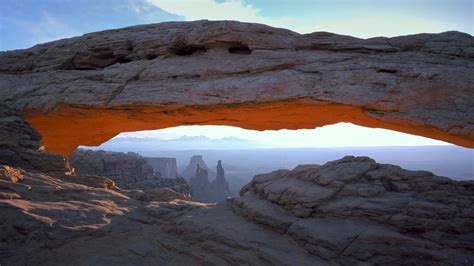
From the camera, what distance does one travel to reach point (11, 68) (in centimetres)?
1739

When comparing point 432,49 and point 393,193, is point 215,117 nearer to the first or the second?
point 393,193

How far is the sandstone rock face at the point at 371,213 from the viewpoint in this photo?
835 centimetres

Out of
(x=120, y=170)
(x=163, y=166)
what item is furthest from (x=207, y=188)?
(x=163, y=166)

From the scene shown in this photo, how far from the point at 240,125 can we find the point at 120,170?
91.6 ft

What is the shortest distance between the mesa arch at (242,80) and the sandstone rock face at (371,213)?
3.28 m

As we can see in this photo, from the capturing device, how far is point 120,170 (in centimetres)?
4025

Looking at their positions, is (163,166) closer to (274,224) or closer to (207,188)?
(207,188)

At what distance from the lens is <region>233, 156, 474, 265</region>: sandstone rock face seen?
8352 mm

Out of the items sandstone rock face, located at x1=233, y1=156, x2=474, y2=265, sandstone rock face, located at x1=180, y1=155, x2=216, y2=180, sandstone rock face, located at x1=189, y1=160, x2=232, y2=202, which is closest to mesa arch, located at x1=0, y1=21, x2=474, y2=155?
sandstone rock face, located at x1=233, y1=156, x2=474, y2=265

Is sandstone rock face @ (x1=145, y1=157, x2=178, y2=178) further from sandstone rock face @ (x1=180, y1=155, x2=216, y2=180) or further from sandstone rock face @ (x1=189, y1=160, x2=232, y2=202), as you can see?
sandstone rock face @ (x1=189, y1=160, x2=232, y2=202)

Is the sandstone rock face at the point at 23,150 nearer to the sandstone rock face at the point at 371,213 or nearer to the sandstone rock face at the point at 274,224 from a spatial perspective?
the sandstone rock face at the point at 274,224

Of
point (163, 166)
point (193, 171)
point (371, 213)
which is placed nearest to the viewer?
point (371, 213)

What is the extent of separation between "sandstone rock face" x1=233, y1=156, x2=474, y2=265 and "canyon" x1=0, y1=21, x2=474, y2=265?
4cm

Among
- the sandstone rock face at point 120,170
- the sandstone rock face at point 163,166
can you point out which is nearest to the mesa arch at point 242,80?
the sandstone rock face at point 120,170
